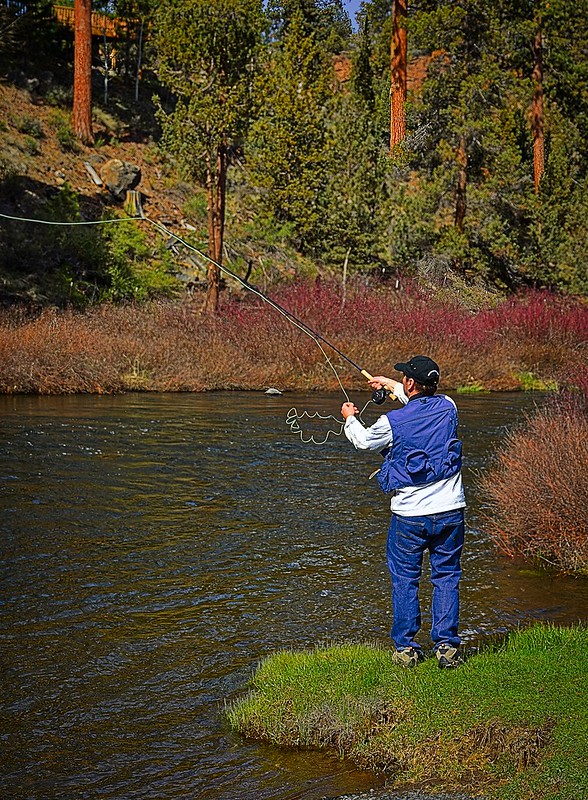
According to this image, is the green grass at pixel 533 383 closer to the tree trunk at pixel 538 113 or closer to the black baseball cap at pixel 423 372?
the tree trunk at pixel 538 113

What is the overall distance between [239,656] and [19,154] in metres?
32.0

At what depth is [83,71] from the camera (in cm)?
3741

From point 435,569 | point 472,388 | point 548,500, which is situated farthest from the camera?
point 472,388

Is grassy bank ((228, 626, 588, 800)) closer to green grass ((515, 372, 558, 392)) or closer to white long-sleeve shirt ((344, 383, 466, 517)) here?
white long-sleeve shirt ((344, 383, 466, 517))

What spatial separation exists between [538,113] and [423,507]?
4046 centimetres

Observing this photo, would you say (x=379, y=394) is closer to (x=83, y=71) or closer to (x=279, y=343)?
(x=279, y=343)

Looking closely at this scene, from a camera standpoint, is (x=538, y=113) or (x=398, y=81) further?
(x=538, y=113)

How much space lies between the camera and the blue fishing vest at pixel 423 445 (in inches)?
237

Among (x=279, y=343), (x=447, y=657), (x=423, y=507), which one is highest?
(x=279, y=343)

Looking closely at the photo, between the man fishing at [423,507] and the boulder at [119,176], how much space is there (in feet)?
104

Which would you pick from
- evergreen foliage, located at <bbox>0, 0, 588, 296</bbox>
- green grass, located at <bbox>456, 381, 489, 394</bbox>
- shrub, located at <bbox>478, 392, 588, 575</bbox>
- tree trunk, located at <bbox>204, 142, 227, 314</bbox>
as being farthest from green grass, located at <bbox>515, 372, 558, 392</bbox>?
shrub, located at <bbox>478, 392, 588, 575</bbox>

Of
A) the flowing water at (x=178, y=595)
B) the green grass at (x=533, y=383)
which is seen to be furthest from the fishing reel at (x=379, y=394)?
the green grass at (x=533, y=383)

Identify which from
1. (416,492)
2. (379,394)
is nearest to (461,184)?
(379,394)

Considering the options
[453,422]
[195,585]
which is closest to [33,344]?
[195,585]
